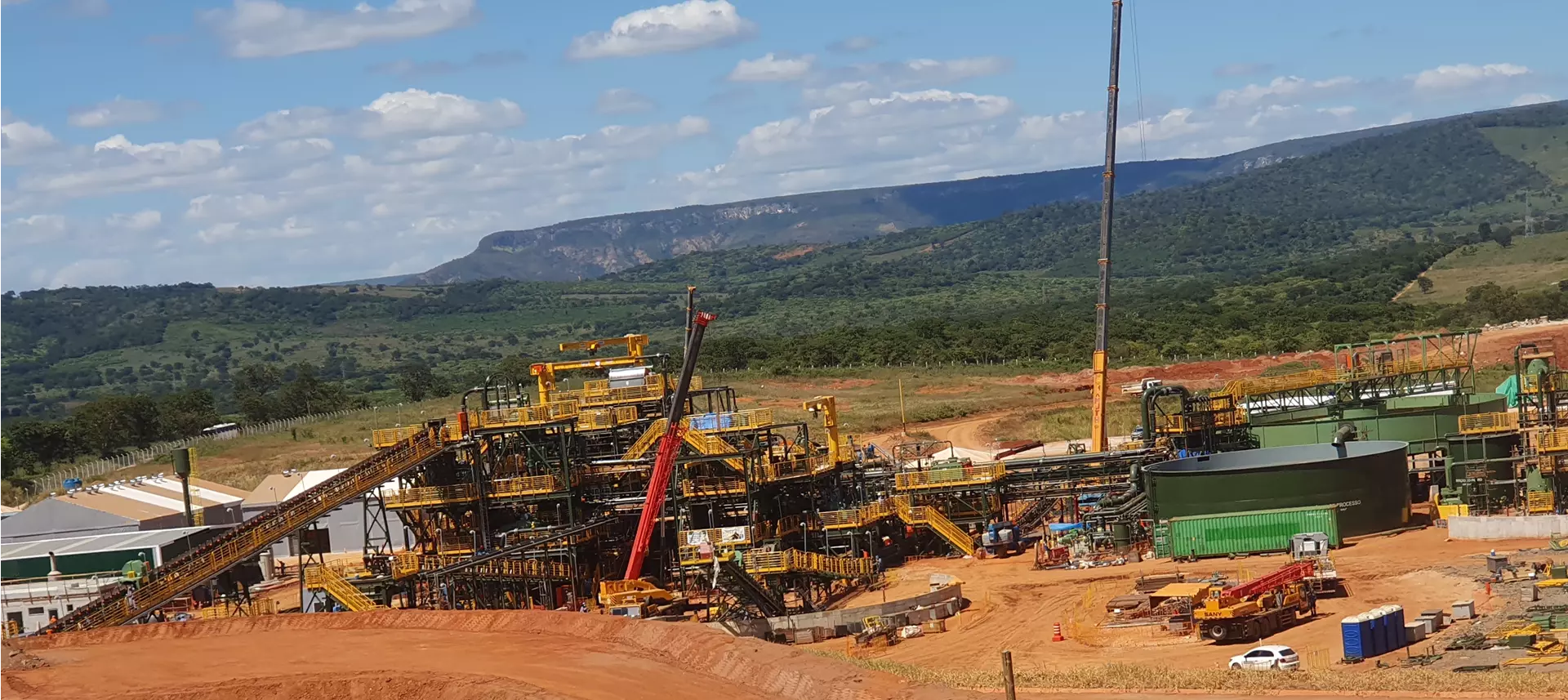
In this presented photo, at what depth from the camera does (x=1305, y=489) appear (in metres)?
57.2

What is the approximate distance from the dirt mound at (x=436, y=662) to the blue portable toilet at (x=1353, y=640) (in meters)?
10.5

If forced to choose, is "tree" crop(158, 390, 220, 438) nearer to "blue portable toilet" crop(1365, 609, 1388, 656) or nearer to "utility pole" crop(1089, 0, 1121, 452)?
"utility pole" crop(1089, 0, 1121, 452)

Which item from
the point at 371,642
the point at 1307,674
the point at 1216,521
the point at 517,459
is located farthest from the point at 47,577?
the point at 1307,674

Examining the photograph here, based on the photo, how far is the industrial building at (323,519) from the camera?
7488 centimetres

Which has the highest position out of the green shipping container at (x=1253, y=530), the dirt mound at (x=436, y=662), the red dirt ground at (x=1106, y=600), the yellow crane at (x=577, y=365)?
the yellow crane at (x=577, y=365)

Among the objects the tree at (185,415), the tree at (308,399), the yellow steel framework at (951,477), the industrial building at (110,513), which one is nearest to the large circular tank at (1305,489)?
the yellow steel framework at (951,477)

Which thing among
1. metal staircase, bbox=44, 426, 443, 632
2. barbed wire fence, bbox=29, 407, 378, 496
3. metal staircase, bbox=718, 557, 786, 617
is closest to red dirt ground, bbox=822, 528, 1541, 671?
metal staircase, bbox=718, 557, 786, 617

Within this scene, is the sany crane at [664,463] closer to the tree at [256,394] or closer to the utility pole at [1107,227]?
the utility pole at [1107,227]

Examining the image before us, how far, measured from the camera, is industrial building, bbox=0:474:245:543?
232 feet

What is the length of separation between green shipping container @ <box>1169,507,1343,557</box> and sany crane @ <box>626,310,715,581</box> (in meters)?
16.3

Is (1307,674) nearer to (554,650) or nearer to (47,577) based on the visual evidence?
(554,650)

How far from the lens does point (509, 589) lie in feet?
186

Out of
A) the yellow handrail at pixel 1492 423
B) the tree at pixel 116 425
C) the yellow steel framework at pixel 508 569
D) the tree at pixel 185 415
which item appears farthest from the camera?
the tree at pixel 185 415

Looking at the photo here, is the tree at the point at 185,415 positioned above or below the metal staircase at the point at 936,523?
above
